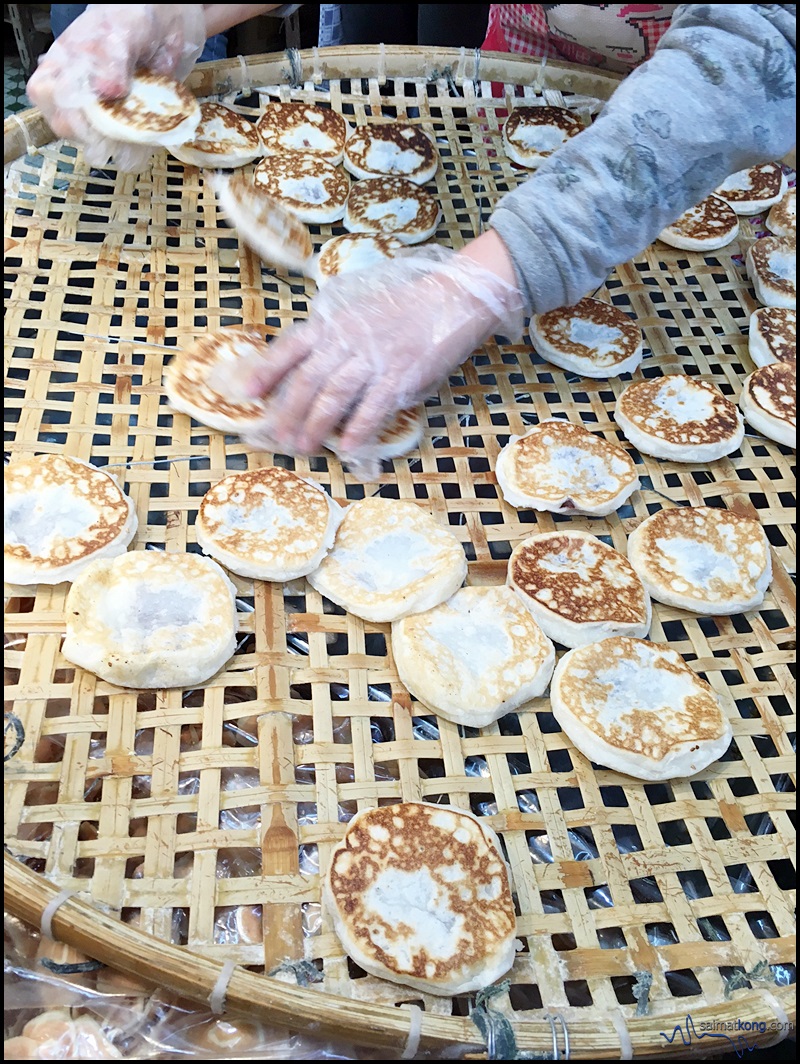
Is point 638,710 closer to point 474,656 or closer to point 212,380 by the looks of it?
point 474,656

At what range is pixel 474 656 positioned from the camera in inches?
48.8

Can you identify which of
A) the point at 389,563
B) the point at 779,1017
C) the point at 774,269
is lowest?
the point at 779,1017

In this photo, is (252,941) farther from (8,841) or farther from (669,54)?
(669,54)

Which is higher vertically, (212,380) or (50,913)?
(212,380)

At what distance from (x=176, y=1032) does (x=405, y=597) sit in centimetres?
63

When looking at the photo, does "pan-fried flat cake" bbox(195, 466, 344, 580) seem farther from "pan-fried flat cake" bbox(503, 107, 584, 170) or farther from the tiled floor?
the tiled floor

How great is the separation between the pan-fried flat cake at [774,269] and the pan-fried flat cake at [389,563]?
3.39 ft

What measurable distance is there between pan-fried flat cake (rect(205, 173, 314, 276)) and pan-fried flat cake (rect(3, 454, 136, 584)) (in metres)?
0.68

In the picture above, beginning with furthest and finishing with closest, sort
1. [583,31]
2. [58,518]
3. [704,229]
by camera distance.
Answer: [583,31] → [704,229] → [58,518]

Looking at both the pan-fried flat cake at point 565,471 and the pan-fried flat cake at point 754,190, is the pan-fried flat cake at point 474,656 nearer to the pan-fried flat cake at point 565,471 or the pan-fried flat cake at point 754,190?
the pan-fried flat cake at point 565,471

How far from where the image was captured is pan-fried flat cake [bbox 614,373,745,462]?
1.57 m

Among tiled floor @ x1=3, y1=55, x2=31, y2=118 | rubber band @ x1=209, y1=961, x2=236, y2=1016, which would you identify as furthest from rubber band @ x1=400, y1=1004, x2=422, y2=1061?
tiled floor @ x1=3, y1=55, x2=31, y2=118

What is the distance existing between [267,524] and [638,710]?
64cm

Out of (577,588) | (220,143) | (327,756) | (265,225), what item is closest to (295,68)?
→ (220,143)
